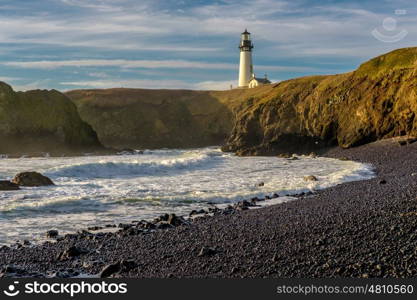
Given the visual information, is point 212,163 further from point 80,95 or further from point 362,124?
point 80,95

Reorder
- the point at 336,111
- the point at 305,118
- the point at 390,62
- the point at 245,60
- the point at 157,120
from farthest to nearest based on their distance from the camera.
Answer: the point at 245,60, the point at 157,120, the point at 305,118, the point at 336,111, the point at 390,62

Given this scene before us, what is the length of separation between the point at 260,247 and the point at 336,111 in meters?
41.0

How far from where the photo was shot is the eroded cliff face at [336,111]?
43.6m

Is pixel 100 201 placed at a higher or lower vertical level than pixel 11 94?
lower

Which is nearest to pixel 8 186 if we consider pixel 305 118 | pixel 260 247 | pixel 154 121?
pixel 260 247

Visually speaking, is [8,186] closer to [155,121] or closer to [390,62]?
[390,62]

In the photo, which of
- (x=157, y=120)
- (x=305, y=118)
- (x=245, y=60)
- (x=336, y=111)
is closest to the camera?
(x=336, y=111)

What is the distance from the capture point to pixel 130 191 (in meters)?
23.1

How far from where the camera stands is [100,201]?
20.0 m

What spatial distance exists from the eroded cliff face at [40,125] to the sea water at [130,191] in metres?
28.9

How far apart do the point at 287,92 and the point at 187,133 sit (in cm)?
3240

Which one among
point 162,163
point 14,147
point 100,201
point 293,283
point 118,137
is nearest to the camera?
point 293,283

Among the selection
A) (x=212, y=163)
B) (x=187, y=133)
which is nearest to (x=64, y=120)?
(x=187, y=133)

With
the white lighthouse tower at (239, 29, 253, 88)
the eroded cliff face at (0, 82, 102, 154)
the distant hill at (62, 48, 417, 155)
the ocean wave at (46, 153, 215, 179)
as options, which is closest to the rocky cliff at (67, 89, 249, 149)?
the distant hill at (62, 48, 417, 155)
